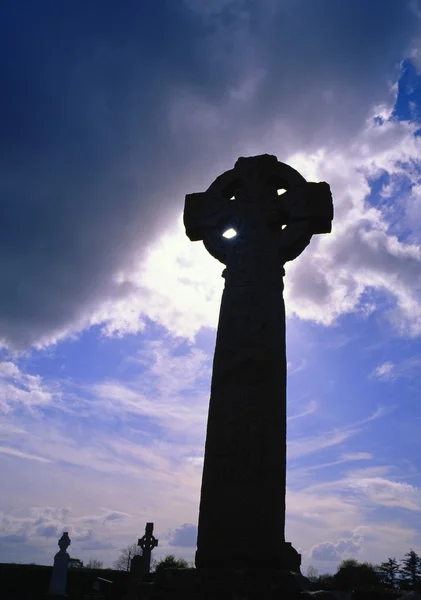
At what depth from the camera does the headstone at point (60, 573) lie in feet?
51.0

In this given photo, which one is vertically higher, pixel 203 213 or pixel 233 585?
pixel 203 213

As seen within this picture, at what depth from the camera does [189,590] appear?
3.78m

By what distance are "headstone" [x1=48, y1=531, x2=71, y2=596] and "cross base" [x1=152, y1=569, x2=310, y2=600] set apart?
14274 millimetres

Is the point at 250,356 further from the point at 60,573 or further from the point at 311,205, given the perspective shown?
the point at 60,573

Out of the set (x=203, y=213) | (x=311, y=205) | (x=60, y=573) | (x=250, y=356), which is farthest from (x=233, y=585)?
(x=60, y=573)

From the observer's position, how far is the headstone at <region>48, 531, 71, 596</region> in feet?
51.0

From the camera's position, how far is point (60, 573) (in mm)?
15875

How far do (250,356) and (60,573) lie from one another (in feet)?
48.8

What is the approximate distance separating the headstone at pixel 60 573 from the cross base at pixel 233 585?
46.8 feet

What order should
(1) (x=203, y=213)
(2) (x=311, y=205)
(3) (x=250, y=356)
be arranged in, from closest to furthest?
(3) (x=250, y=356), (2) (x=311, y=205), (1) (x=203, y=213)

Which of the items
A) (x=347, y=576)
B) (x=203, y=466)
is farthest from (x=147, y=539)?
(x=203, y=466)

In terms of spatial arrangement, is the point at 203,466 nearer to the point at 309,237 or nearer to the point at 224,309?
the point at 224,309

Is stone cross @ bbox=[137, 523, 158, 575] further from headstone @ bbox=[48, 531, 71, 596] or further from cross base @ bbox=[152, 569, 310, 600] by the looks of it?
cross base @ bbox=[152, 569, 310, 600]

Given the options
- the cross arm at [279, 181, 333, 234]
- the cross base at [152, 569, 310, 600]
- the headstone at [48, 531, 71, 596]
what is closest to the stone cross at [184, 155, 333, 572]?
the cross arm at [279, 181, 333, 234]
